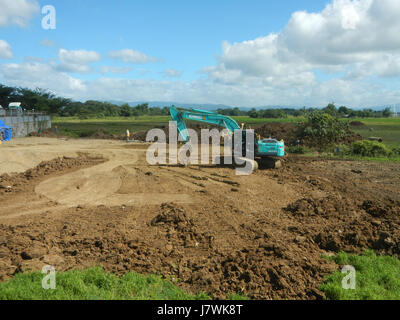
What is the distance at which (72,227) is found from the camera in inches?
328

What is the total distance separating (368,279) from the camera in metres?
6.12

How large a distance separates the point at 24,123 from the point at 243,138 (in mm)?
23338

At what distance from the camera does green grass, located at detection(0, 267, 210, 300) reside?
5195mm

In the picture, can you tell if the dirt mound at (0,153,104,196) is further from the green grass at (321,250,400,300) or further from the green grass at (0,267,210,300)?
the green grass at (321,250,400,300)

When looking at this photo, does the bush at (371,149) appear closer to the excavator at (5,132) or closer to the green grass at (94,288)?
the green grass at (94,288)

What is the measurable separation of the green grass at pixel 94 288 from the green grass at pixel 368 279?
2.29 metres

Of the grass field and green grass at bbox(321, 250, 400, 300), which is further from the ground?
the grass field

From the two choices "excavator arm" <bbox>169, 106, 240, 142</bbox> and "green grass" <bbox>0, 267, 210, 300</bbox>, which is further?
"excavator arm" <bbox>169, 106, 240, 142</bbox>

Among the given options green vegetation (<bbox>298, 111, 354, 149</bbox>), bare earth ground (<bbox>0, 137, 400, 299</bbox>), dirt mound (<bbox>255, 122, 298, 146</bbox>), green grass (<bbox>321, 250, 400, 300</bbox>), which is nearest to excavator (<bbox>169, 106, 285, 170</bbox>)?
bare earth ground (<bbox>0, 137, 400, 299</bbox>)

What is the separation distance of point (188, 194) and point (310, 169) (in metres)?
Result: 8.48

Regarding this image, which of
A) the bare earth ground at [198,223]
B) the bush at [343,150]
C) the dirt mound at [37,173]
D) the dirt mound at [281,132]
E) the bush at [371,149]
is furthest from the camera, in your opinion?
the dirt mound at [281,132]

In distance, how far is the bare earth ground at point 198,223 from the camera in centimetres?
624

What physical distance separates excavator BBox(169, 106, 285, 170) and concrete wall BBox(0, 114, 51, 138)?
1704 centimetres

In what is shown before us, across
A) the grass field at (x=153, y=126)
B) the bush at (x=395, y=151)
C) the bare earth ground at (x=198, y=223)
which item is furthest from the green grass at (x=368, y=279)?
the grass field at (x=153, y=126)
